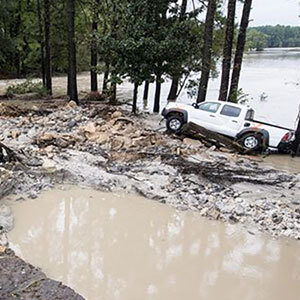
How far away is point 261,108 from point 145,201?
21992 mm

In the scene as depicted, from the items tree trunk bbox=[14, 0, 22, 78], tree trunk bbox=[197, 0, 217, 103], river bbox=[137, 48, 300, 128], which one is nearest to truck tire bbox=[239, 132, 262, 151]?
tree trunk bbox=[197, 0, 217, 103]

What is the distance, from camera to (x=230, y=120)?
14281mm

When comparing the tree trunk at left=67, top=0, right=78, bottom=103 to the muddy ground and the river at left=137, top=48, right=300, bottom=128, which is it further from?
the river at left=137, top=48, right=300, bottom=128

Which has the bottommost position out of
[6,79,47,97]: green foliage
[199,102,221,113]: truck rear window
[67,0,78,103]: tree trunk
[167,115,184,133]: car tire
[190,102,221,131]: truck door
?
[6,79,47,97]: green foliage

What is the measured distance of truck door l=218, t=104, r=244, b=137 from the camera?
1418 centimetres

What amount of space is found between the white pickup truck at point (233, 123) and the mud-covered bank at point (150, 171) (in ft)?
3.09

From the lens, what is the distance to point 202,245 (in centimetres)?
769

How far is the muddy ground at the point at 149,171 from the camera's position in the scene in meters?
8.88

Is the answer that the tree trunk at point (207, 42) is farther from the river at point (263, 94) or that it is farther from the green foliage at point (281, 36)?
the green foliage at point (281, 36)

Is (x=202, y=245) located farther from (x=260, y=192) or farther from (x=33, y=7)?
(x=33, y=7)

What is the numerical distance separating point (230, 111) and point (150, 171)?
16.5 feet

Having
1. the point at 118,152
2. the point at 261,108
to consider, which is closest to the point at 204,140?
the point at 118,152

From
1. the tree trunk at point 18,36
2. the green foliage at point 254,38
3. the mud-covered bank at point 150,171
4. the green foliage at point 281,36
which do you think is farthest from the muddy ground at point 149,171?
the green foliage at point 281,36

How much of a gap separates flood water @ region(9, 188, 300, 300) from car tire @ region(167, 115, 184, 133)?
636cm
